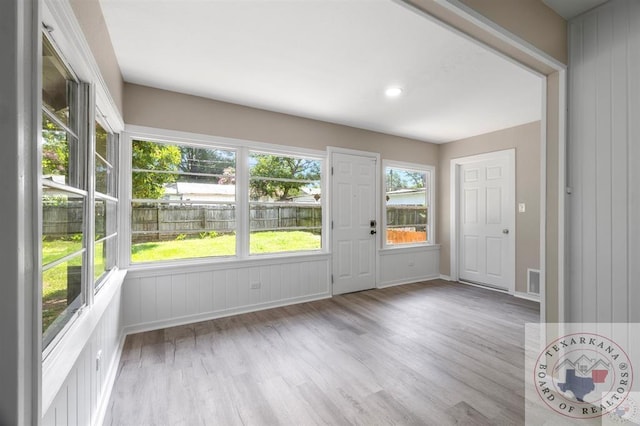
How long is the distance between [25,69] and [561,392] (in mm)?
3125

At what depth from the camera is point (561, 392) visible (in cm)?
194

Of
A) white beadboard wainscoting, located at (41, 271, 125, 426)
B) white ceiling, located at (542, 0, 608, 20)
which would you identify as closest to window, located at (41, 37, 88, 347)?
white beadboard wainscoting, located at (41, 271, 125, 426)

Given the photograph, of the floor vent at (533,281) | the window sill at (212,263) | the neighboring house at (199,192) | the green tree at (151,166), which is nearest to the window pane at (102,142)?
the green tree at (151,166)

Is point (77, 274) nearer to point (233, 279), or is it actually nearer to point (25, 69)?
point (25, 69)

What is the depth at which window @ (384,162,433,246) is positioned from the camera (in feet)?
15.9

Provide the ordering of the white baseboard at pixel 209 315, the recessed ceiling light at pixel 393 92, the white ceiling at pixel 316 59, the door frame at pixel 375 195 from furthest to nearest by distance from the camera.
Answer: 1. the door frame at pixel 375 195
2. the recessed ceiling light at pixel 393 92
3. the white baseboard at pixel 209 315
4. the white ceiling at pixel 316 59

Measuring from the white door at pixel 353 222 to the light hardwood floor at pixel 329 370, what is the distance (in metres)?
Answer: 0.84

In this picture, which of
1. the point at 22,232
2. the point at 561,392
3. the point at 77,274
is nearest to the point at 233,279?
the point at 77,274

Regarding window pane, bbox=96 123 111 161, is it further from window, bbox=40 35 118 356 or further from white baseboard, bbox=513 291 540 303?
white baseboard, bbox=513 291 540 303

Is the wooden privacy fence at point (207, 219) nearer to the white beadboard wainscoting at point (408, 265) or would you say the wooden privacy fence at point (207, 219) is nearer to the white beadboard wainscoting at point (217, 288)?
the white beadboard wainscoting at point (217, 288)

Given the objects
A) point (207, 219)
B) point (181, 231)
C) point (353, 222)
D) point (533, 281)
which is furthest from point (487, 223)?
point (181, 231)

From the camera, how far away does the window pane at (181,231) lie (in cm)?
302

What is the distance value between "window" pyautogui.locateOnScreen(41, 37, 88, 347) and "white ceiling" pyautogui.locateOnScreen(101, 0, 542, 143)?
0.84 m

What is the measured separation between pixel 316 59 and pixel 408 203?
3312 mm
